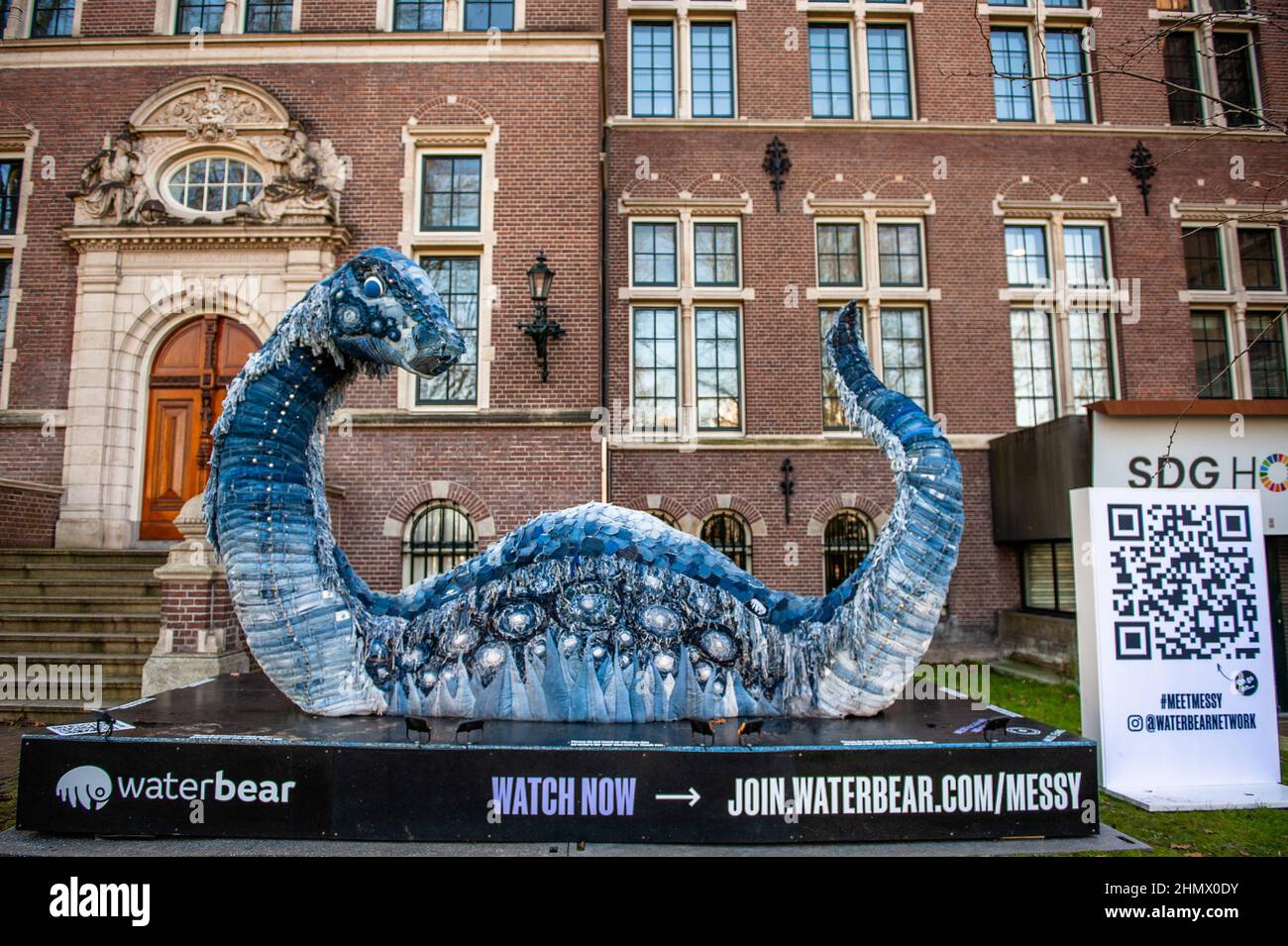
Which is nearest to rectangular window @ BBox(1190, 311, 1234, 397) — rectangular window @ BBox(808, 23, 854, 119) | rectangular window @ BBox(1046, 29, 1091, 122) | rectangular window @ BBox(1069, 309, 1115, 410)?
rectangular window @ BBox(1069, 309, 1115, 410)

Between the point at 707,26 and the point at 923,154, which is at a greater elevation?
the point at 707,26

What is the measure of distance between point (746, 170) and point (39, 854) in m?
11.7

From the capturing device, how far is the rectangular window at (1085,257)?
1215 cm

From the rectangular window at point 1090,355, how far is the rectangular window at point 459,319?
920 centimetres

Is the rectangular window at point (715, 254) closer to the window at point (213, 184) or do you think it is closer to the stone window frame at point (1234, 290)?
the window at point (213, 184)

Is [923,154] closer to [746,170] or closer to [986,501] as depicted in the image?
[746,170]

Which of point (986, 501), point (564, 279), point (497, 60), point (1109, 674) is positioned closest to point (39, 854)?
point (1109, 674)

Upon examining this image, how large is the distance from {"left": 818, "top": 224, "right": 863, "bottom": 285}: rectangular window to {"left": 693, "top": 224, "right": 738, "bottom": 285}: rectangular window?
1.40 m

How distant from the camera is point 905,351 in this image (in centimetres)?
1202

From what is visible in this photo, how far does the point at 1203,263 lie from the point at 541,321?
1088cm

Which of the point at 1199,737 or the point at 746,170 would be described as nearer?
the point at 1199,737

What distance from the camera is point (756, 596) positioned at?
4219 mm

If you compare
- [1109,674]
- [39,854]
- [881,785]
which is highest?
[1109,674]

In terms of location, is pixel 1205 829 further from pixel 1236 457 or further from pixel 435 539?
pixel 435 539
